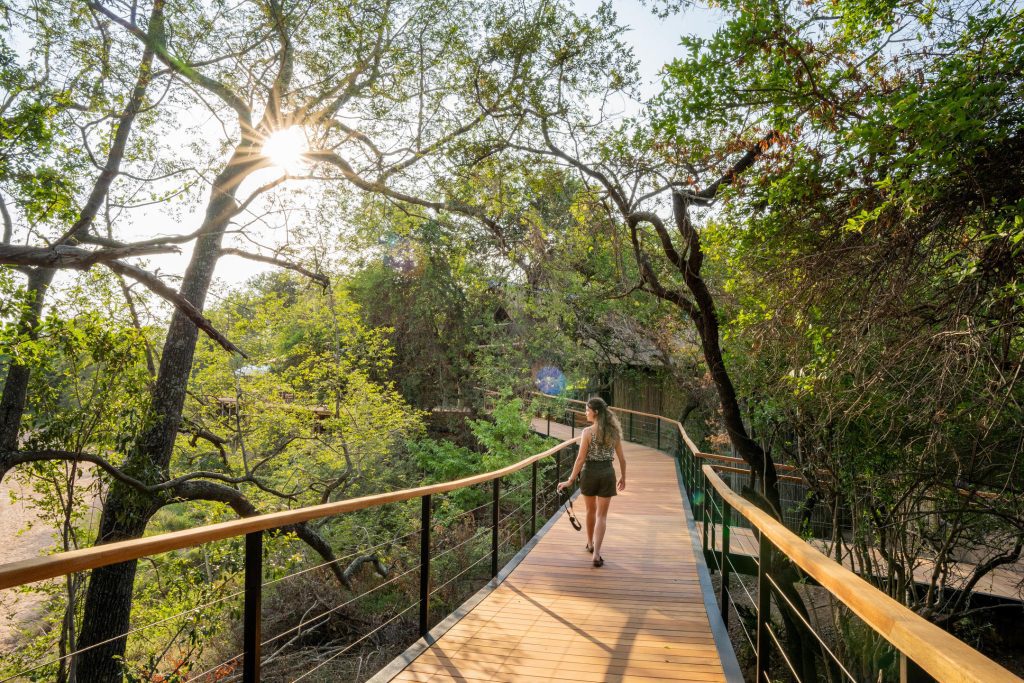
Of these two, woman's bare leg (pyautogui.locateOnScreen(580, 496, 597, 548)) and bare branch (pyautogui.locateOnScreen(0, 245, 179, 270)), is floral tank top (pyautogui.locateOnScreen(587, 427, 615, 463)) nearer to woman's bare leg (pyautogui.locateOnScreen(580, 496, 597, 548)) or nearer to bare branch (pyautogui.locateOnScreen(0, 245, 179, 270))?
woman's bare leg (pyautogui.locateOnScreen(580, 496, 597, 548))

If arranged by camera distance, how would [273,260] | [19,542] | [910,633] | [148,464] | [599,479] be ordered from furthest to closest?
[19,542] → [148,464] → [273,260] → [599,479] → [910,633]

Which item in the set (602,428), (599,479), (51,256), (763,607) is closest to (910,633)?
(763,607)

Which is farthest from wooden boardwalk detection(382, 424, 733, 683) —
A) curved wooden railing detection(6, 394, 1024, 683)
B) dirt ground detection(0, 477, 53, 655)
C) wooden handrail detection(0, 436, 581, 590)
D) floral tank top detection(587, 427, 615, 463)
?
dirt ground detection(0, 477, 53, 655)

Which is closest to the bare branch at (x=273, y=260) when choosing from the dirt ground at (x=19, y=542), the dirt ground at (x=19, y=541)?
the dirt ground at (x=19, y=542)

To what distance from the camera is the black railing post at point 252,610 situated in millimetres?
2617

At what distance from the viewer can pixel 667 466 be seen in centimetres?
1557

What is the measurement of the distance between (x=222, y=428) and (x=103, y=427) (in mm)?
5953

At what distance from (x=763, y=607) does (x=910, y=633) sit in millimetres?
1884

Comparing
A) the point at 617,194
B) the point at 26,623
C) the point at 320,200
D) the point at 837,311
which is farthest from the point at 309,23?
the point at 26,623

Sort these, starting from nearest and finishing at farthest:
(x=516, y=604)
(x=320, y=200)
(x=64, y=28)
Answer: (x=516, y=604) < (x=64, y=28) < (x=320, y=200)

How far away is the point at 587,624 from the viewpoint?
4.84 m

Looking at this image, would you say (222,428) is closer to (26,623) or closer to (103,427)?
(103,427)

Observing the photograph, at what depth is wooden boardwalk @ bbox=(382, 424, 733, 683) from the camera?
384 centimetres

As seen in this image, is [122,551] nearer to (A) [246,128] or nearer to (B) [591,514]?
(B) [591,514]
